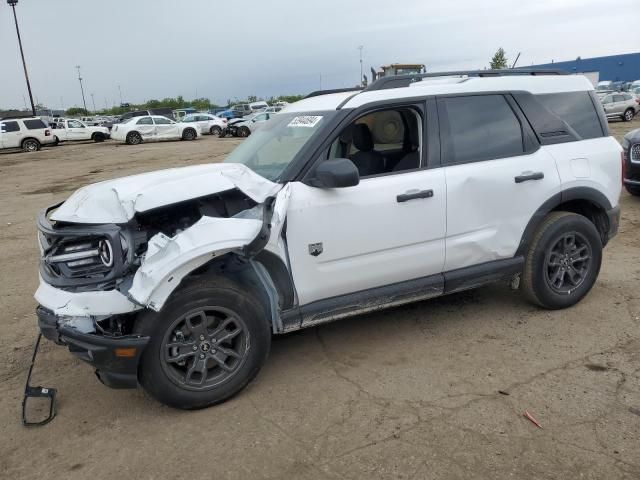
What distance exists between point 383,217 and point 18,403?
8.84 feet

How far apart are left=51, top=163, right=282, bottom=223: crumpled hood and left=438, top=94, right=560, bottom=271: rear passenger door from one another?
1.37m

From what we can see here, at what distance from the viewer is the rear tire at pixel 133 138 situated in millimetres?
28953

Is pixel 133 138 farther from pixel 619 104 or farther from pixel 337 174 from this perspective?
pixel 337 174

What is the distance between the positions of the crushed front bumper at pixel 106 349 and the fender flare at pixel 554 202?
2.90 m

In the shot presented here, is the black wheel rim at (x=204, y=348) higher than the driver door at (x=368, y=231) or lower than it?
lower

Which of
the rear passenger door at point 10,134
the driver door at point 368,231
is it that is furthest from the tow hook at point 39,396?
the rear passenger door at point 10,134

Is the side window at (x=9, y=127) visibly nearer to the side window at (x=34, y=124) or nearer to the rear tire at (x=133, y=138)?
the side window at (x=34, y=124)

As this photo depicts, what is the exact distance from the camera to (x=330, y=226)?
3.37 m

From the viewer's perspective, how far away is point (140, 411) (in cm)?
326

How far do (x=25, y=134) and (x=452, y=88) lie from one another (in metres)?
29.2

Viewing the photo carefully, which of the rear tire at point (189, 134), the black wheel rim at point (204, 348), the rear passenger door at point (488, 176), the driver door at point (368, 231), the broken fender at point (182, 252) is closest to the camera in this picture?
the broken fender at point (182, 252)

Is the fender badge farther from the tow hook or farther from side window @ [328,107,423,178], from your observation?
the tow hook

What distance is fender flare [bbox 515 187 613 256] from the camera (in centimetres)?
409

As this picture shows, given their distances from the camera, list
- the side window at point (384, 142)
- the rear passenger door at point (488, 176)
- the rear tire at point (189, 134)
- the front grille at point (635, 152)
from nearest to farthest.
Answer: the rear passenger door at point (488, 176), the side window at point (384, 142), the front grille at point (635, 152), the rear tire at point (189, 134)
